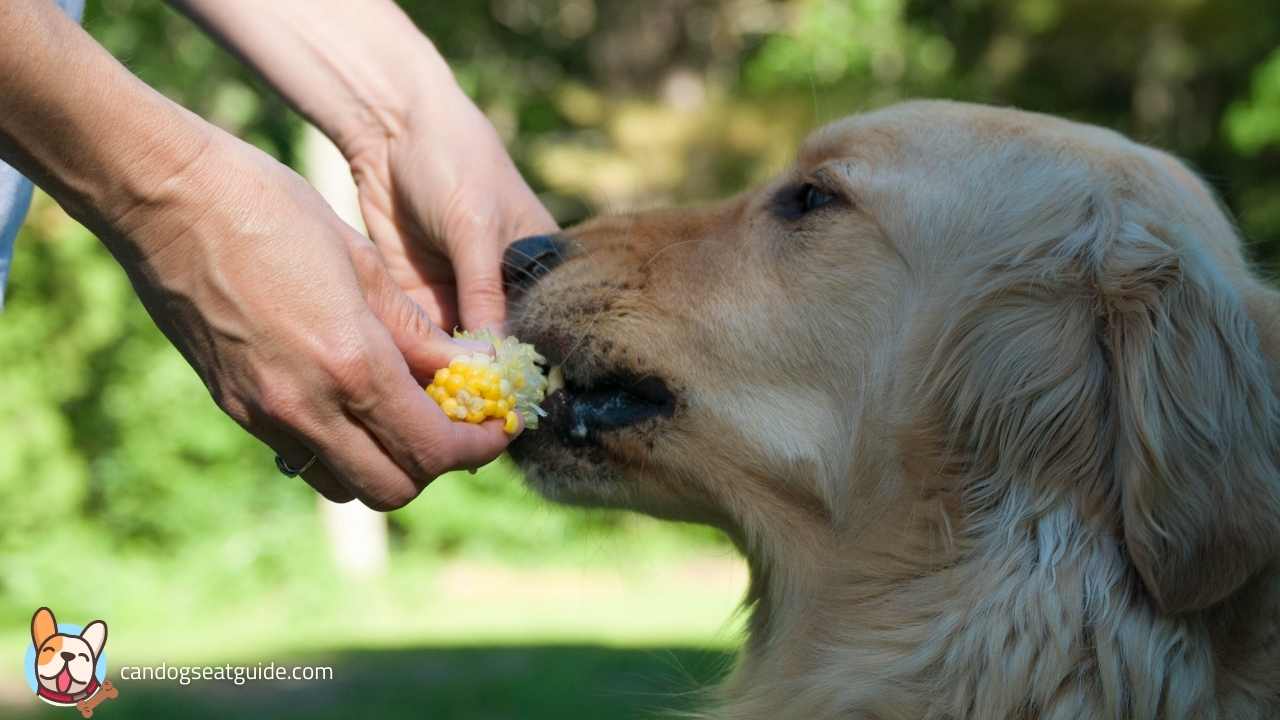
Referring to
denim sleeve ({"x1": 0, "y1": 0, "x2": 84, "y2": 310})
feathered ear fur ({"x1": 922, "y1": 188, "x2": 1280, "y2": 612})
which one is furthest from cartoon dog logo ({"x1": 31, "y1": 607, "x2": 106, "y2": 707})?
feathered ear fur ({"x1": 922, "y1": 188, "x2": 1280, "y2": 612})

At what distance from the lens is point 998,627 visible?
2.86 m

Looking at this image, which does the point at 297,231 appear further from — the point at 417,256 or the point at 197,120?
the point at 417,256

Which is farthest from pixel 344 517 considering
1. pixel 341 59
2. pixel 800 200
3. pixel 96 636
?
pixel 800 200

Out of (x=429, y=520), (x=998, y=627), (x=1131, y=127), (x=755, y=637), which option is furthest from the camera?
(x=1131, y=127)

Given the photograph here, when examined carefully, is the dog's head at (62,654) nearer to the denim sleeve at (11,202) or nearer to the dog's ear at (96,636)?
the dog's ear at (96,636)

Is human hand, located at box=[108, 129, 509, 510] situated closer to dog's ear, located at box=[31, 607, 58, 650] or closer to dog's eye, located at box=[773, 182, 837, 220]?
dog's eye, located at box=[773, 182, 837, 220]

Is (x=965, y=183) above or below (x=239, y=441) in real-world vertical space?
above

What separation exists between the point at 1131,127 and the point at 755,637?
13.8 metres

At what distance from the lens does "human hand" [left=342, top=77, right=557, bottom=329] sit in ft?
11.4

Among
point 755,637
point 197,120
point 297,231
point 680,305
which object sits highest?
point 197,120

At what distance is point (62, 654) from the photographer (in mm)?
3773

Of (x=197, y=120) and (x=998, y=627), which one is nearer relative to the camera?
(x=197, y=120)

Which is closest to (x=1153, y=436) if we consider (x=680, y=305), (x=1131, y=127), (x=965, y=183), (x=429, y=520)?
(x=965, y=183)

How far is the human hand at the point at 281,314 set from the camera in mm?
2316
